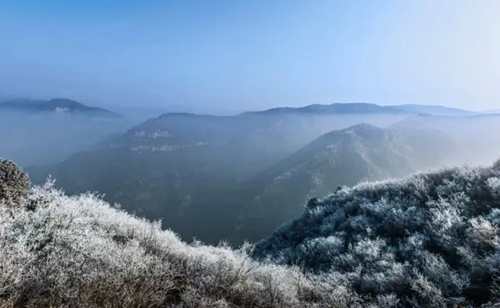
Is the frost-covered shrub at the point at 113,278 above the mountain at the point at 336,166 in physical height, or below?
above

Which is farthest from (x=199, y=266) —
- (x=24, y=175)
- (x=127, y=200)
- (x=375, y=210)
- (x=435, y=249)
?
(x=127, y=200)

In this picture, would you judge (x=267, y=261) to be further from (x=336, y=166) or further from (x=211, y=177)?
(x=211, y=177)

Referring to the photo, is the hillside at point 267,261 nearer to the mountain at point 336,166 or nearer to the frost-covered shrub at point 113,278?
the frost-covered shrub at point 113,278

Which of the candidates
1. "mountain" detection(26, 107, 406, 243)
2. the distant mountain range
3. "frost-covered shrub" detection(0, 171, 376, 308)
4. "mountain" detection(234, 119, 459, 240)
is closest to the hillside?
"frost-covered shrub" detection(0, 171, 376, 308)

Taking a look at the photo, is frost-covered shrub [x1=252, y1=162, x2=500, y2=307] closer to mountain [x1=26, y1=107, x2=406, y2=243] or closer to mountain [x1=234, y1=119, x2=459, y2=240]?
mountain [x1=234, y1=119, x2=459, y2=240]

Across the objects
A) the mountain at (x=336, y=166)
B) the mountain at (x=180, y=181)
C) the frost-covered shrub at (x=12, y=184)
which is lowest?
the mountain at (x=180, y=181)

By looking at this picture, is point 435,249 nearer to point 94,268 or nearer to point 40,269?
point 94,268

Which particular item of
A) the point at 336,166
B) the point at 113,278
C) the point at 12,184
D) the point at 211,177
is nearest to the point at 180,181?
the point at 211,177

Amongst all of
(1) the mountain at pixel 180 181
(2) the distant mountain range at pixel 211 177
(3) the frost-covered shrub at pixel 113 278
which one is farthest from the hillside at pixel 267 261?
(1) the mountain at pixel 180 181
